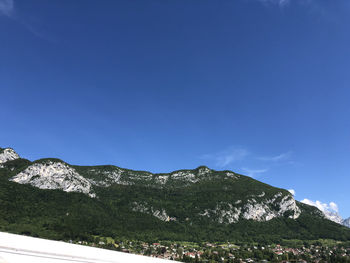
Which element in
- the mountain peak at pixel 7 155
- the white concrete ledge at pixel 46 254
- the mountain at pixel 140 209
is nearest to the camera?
the white concrete ledge at pixel 46 254

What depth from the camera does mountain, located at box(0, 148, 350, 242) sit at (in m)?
93.2

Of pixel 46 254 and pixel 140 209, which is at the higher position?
pixel 46 254

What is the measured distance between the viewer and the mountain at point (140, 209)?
306 ft

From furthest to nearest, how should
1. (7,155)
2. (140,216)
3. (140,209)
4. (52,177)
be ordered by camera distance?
(7,155) < (140,209) < (140,216) < (52,177)

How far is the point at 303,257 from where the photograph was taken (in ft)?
236

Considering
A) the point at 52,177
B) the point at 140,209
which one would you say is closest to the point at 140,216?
the point at 140,209

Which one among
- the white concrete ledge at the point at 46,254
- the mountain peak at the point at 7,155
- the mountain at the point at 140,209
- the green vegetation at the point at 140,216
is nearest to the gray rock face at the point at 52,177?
the mountain at the point at 140,209

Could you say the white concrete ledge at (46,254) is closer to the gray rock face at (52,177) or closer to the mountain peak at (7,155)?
the gray rock face at (52,177)

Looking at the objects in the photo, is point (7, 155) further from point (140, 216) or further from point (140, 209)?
point (140, 216)

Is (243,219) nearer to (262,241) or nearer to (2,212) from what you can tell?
(262,241)

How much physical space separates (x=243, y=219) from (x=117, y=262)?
529 ft

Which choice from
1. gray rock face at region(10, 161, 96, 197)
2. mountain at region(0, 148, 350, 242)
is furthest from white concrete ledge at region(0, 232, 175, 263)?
gray rock face at region(10, 161, 96, 197)

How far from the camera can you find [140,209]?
146 metres

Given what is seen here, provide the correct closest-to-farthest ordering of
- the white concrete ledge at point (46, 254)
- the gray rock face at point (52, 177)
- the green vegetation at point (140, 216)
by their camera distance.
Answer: the white concrete ledge at point (46, 254), the green vegetation at point (140, 216), the gray rock face at point (52, 177)
